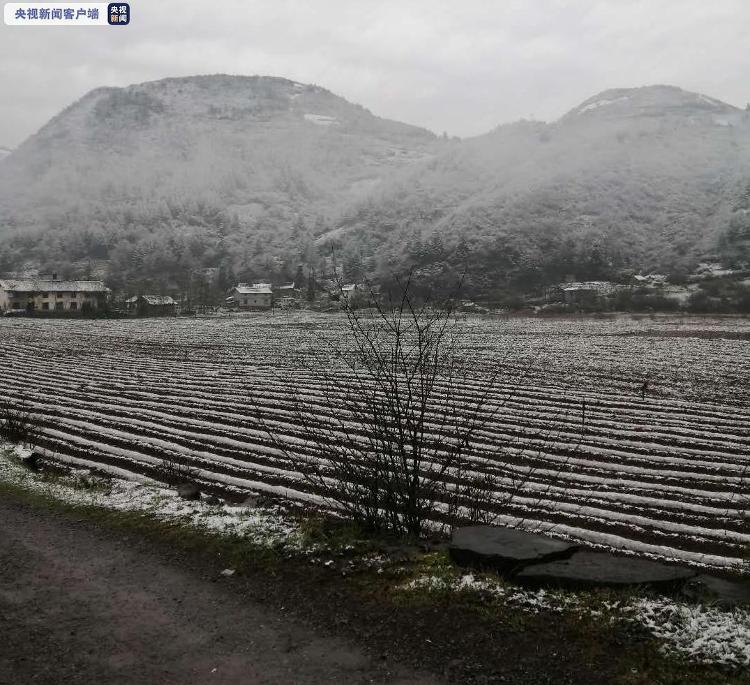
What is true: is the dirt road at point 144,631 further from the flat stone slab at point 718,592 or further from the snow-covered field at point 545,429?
the snow-covered field at point 545,429

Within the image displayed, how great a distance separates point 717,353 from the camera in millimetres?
33875

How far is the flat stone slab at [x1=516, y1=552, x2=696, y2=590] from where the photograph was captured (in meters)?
5.49

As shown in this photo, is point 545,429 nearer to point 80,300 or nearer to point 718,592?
point 718,592

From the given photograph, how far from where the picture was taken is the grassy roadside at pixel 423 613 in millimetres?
4594

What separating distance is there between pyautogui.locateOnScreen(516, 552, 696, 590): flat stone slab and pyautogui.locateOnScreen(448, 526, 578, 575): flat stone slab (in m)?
0.11

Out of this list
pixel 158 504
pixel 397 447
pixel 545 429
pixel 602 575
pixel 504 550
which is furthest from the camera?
pixel 545 429

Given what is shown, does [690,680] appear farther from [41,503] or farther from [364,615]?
[41,503]

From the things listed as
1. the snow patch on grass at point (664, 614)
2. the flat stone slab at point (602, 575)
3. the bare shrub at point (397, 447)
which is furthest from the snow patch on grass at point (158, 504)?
the flat stone slab at point (602, 575)

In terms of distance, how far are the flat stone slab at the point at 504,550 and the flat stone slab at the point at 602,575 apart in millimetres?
105

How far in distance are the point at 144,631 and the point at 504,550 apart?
3322 millimetres

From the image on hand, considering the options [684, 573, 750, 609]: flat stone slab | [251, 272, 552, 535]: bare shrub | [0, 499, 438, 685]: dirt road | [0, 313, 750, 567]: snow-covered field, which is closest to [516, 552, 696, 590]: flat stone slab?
[684, 573, 750, 609]: flat stone slab

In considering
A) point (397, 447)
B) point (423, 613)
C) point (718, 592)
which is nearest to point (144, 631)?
point (423, 613)

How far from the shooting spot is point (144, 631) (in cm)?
521

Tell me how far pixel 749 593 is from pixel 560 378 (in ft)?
66.9
